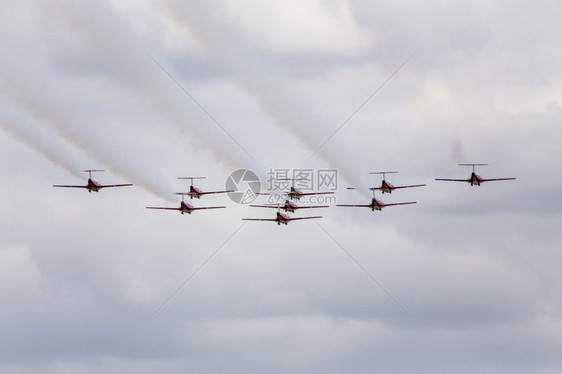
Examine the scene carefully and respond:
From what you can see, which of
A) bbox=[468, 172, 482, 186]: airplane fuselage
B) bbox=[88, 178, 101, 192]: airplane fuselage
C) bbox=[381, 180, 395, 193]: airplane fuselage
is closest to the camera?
bbox=[88, 178, 101, 192]: airplane fuselage

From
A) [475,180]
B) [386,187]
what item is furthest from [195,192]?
[475,180]

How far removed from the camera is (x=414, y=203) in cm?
12606

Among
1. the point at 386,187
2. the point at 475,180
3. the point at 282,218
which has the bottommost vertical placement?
the point at 282,218

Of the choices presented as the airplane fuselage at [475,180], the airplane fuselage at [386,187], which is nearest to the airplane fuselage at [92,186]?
the airplane fuselage at [386,187]

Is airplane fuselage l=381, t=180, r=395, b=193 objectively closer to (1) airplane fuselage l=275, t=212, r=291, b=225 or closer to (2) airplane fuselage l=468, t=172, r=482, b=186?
(2) airplane fuselage l=468, t=172, r=482, b=186

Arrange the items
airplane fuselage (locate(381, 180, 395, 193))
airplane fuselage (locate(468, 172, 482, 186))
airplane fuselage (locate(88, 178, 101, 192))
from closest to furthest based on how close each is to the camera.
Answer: airplane fuselage (locate(88, 178, 101, 192)) < airplane fuselage (locate(468, 172, 482, 186)) < airplane fuselage (locate(381, 180, 395, 193))

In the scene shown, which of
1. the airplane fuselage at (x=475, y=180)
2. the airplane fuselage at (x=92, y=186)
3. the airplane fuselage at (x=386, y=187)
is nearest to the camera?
the airplane fuselage at (x=92, y=186)

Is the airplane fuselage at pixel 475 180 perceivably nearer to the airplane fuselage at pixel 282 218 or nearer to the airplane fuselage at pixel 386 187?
the airplane fuselage at pixel 386 187

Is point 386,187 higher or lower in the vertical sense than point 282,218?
higher

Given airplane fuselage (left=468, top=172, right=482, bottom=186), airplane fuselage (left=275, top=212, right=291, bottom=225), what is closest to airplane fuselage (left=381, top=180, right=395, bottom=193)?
airplane fuselage (left=468, top=172, right=482, bottom=186)

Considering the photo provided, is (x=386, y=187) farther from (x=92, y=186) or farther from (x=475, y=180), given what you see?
(x=92, y=186)

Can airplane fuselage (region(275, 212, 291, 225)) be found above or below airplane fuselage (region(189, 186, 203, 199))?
below

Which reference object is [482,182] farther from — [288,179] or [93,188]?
[93,188]

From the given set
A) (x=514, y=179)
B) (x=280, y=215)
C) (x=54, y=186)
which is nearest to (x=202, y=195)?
(x=280, y=215)
